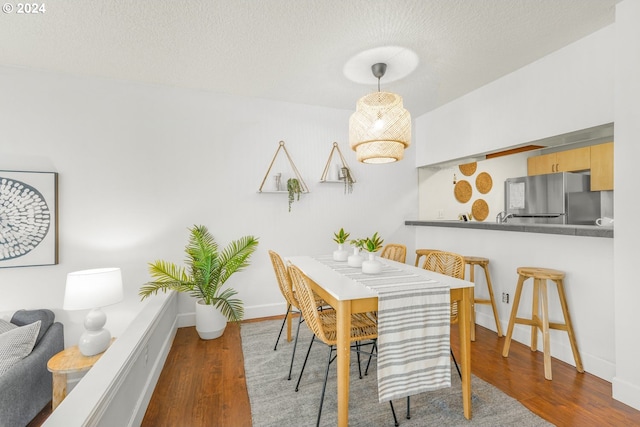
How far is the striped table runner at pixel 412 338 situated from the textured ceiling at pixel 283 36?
1.76m

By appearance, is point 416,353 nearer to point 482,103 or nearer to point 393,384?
point 393,384

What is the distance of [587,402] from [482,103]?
8.58 ft

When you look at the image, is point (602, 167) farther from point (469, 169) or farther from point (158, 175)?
point (158, 175)

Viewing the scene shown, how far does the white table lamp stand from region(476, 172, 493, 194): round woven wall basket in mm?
4923

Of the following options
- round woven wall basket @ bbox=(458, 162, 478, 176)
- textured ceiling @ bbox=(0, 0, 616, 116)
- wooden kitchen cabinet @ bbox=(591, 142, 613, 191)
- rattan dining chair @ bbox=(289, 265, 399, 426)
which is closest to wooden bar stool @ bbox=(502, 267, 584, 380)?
rattan dining chair @ bbox=(289, 265, 399, 426)

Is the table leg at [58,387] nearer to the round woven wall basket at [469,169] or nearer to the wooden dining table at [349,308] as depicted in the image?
the wooden dining table at [349,308]

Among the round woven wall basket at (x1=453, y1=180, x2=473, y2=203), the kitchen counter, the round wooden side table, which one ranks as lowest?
the round wooden side table

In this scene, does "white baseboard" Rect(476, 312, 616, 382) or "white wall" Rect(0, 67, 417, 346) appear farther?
"white wall" Rect(0, 67, 417, 346)

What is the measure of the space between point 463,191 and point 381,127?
3.18 m

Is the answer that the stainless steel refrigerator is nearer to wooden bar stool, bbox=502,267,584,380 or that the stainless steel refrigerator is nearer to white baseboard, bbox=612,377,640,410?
wooden bar stool, bbox=502,267,584,380

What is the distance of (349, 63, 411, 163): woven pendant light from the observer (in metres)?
2.23

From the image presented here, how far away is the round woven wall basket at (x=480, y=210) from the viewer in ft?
15.4

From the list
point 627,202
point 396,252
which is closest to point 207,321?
point 396,252

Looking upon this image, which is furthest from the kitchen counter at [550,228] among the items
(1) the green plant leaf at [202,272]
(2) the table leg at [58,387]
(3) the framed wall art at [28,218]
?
(3) the framed wall art at [28,218]
